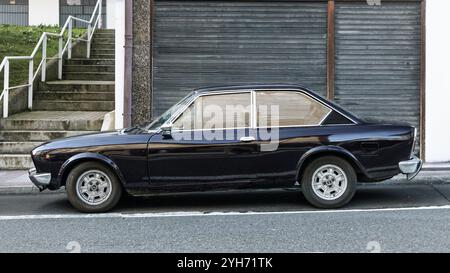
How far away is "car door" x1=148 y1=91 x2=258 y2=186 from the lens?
6910 mm

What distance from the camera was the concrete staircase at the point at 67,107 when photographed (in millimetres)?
10578

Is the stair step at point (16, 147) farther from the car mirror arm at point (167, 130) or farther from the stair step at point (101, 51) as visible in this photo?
the stair step at point (101, 51)

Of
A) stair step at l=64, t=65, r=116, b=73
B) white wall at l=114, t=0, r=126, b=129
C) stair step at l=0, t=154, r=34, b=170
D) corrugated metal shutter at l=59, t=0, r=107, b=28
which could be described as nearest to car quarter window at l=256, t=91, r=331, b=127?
white wall at l=114, t=0, r=126, b=129

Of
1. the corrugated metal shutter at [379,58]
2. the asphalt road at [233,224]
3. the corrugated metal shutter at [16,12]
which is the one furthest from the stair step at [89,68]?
the corrugated metal shutter at [16,12]

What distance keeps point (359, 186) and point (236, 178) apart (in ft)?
8.77

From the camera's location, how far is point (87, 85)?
1260cm

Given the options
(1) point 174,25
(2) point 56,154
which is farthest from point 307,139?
(1) point 174,25

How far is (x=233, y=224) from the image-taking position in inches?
252

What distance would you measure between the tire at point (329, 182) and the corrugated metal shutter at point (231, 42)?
4.12 m

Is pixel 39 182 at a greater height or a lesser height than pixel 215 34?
lesser

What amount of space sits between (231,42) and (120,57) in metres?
2.16

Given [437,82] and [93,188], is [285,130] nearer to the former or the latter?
[93,188]

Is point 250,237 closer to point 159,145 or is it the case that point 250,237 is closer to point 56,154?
point 159,145

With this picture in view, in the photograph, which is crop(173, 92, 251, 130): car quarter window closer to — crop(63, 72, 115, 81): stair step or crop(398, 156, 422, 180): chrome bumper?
crop(398, 156, 422, 180): chrome bumper
